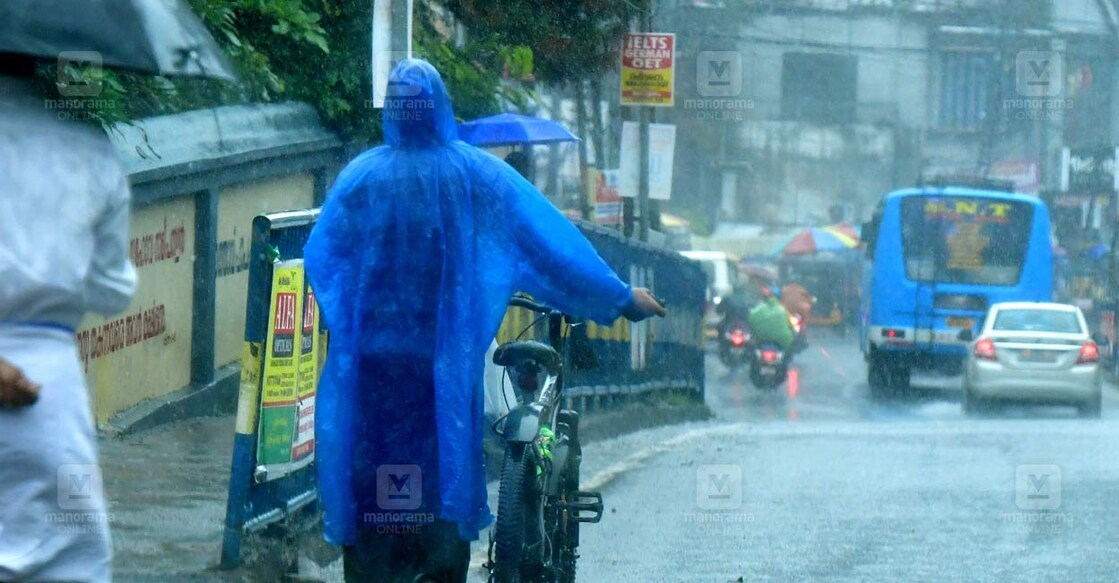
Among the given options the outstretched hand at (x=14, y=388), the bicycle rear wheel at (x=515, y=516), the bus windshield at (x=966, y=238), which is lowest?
the bus windshield at (x=966, y=238)

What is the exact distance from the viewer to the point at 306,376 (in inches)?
286

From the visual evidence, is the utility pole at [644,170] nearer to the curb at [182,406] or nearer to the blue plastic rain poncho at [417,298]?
the curb at [182,406]

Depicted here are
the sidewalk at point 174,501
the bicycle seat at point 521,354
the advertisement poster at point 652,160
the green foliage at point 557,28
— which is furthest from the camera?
the advertisement poster at point 652,160

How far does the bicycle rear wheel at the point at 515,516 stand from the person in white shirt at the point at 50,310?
2.00 meters

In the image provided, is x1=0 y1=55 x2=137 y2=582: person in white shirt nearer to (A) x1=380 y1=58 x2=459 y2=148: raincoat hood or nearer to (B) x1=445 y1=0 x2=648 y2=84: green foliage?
(A) x1=380 y1=58 x2=459 y2=148: raincoat hood

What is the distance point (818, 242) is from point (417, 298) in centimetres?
4817

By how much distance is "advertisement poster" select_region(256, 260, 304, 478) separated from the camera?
22.7 ft

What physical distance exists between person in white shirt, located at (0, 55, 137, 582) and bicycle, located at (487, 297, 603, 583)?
203 centimetres

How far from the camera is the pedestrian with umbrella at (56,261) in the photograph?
310 centimetres

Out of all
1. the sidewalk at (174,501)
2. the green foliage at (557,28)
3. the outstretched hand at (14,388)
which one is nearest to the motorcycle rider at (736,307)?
the green foliage at (557,28)

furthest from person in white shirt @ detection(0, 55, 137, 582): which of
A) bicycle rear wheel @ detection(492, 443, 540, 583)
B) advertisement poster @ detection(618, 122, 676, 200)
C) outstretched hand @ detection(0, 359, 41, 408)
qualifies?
advertisement poster @ detection(618, 122, 676, 200)

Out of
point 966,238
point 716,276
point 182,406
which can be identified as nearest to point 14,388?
point 182,406

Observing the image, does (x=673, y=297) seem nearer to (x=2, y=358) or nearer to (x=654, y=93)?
(x=654, y=93)
